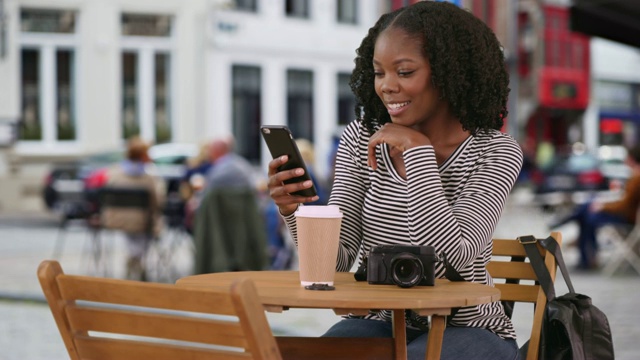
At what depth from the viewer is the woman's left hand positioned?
3568 mm

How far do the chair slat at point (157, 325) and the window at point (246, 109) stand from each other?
31.5 m

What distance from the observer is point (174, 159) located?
2656cm

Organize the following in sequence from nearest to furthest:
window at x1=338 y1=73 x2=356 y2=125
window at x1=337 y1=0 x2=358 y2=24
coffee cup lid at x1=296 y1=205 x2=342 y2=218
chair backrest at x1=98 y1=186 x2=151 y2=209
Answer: coffee cup lid at x1=296 y1=205 x2=342 y2=218, chair backrest at x1=98 y1=186 x2=151 y2=209, window at x1=338 y1=73 x2=356 y2=125, window at x1=337 y1=0 x2=358 y2=24

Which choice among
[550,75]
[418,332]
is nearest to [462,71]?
[418,332]

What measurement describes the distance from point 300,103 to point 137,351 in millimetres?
33726

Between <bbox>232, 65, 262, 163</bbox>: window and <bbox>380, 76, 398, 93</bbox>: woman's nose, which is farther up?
<bbox>380, 76, 398, 93</bbox>: woman's nose

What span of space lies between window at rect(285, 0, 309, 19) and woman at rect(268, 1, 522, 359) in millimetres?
32223

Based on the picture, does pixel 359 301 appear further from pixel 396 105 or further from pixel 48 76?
pixel 48 76

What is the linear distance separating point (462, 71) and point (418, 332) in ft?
2.55

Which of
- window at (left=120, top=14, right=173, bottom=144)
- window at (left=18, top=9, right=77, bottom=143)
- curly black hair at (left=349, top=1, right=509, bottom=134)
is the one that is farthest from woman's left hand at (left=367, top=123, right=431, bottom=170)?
window at (left=120, top=14, right=173, bottom=144)

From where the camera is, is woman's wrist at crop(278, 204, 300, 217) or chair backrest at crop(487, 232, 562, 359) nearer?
woman's wrist at crop(278, 204, 300, 217)

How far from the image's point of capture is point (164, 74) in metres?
32.9

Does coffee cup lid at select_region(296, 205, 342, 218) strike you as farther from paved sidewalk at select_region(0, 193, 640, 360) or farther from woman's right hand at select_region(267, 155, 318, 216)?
paved sidewalk at select_region(0, 193, 640, 360)

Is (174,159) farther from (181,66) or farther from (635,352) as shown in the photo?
(635,352)
